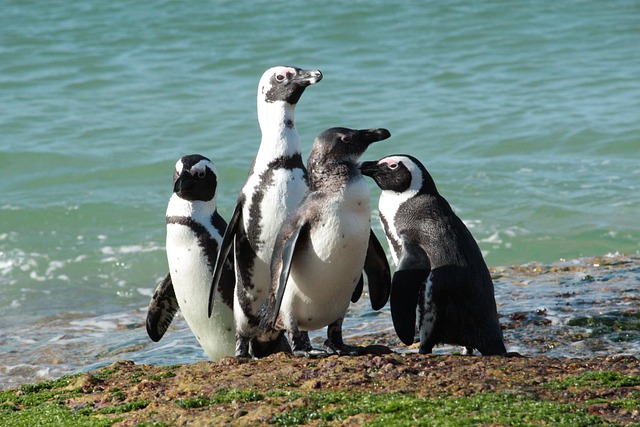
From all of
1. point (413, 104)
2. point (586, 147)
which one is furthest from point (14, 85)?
point (586, 147)

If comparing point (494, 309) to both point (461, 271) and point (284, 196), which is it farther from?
point (284, 196)

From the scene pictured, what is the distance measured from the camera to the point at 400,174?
6566mm

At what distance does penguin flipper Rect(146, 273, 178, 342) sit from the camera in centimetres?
720

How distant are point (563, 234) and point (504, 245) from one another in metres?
0.70

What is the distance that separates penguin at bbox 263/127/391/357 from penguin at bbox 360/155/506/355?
298 millimetres

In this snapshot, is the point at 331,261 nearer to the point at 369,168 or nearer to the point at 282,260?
the point at 282,260

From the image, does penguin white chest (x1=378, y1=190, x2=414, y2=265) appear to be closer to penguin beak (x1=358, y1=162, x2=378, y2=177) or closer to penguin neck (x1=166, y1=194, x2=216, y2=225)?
penguin beak (x1=358, y1=162, x2=378, y2=177)

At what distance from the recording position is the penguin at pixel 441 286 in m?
6.02

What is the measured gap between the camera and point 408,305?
6008mm

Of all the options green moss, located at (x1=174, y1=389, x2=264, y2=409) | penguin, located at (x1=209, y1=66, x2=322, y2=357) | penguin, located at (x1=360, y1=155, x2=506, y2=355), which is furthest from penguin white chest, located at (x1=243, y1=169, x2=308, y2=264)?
green moss, located at (x1=174, y1=389, x2=264, y2=409)

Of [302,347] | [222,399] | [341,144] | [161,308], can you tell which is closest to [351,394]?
[222,399]

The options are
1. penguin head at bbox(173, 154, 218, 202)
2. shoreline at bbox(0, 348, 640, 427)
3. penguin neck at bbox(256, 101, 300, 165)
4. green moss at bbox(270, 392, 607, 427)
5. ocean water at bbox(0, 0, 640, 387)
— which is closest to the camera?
green moss at bbox(270, 392, 607, 427)

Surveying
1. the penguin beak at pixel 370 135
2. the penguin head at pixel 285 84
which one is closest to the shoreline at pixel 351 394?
the penguin beak at pixel 370 135

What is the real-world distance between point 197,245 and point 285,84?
1.07m
